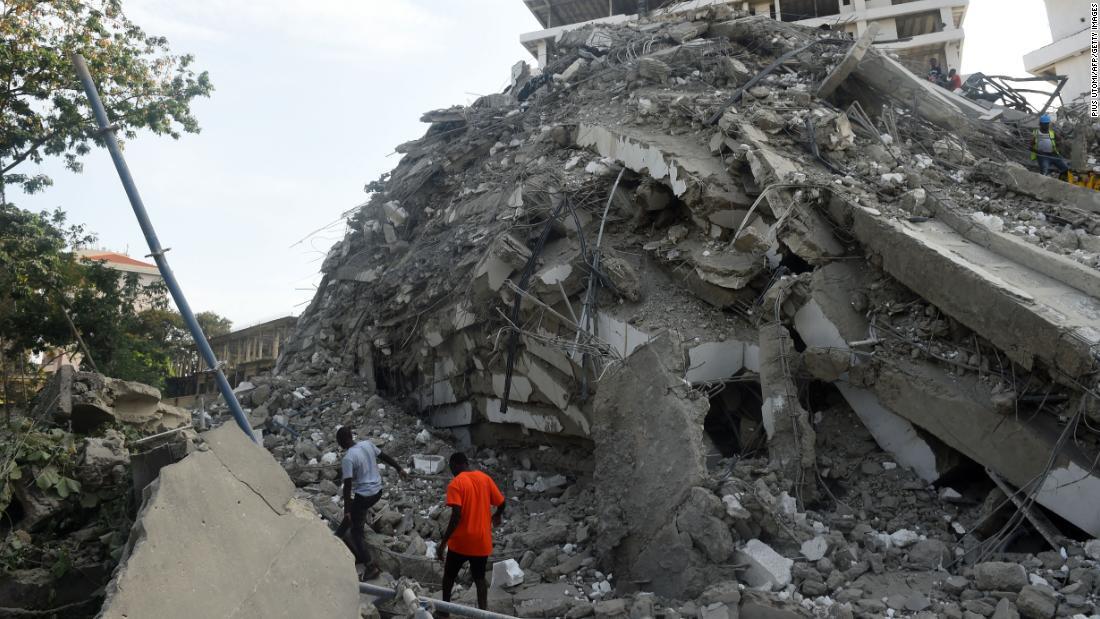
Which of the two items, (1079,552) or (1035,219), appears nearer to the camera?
(1079,552)

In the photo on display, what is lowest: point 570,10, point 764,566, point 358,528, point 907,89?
point 764,566

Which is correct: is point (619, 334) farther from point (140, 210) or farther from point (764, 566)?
point (140, 210)

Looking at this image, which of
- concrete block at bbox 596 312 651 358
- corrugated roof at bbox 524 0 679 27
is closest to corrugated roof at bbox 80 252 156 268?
corrugated roof at bbox 524 0 679 27

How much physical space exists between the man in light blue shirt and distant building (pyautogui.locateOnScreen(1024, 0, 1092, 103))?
22.2 metres

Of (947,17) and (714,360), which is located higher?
(947,17)

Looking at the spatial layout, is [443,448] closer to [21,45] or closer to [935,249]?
[935,249]

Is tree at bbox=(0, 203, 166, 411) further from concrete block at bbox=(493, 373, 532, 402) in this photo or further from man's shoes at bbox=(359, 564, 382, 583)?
man's shoes at bbox=(359, 564, 382, 583)

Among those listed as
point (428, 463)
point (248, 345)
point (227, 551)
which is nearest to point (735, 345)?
point (428, 463)

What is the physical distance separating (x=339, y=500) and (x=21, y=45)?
858cm

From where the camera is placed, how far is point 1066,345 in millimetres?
4547

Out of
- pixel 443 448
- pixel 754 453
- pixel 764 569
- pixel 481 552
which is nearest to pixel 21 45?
pixel 443 448

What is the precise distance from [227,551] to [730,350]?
→ 4.47 meters

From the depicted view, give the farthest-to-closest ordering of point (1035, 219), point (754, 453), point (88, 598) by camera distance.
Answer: point (1035, 219) → point (754, 453) → point (88, 598)

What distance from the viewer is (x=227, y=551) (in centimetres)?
327
